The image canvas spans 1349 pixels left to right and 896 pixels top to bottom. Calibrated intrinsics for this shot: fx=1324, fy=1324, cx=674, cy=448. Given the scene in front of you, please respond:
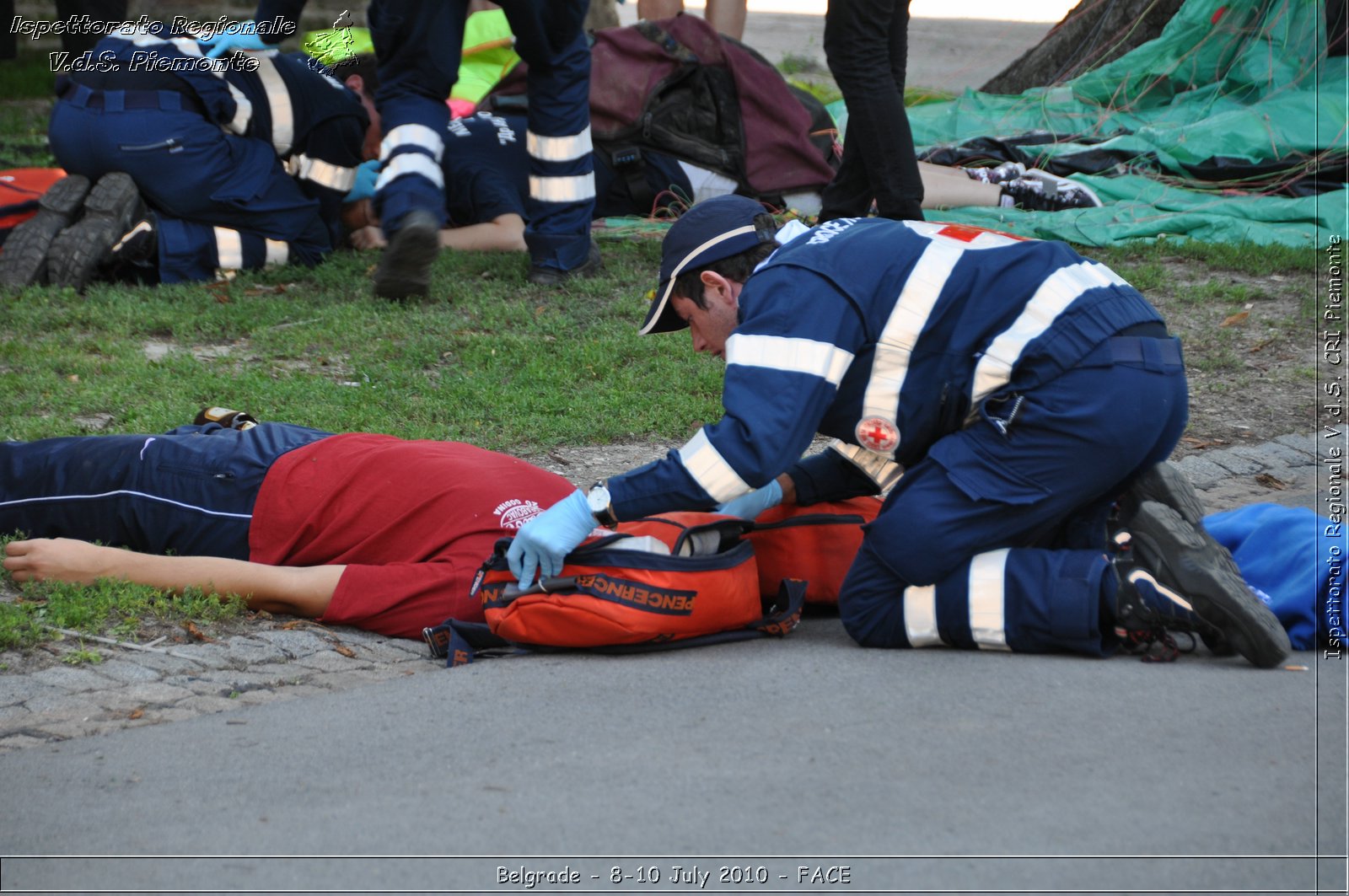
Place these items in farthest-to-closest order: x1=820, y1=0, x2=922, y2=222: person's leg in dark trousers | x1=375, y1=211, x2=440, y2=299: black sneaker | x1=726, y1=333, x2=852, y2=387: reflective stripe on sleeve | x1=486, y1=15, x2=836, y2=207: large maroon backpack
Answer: x1=486, y1=15, x2=836, y2=207: large maroon backpack, x1=820, y1=0, x2=922, y2=222: person's leg in dark trousers, x1=375, y1=211, x2=440, y2=299: black sneaker, x1=726, y1=333, x2=852, y2=387: reflective stripe on sleeve

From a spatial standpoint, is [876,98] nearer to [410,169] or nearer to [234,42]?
[410,169]

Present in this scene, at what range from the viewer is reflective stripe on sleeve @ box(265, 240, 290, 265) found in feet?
19.0

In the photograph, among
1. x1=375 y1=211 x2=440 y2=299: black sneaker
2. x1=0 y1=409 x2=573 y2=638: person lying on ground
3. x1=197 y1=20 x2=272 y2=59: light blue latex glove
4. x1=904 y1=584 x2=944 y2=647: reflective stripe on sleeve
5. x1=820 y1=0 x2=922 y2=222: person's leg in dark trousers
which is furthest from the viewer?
x1=197 y1=20 x2=272 y2=59: light blue latex glove

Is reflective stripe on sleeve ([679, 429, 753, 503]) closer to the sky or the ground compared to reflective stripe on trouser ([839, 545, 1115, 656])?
closer to the sky

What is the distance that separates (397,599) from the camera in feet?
9.76

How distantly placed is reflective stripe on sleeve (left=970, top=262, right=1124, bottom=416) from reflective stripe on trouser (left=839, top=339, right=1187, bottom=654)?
50mm

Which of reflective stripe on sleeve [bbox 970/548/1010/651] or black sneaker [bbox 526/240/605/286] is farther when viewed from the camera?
black sneaker [bbox 526/240/605/286]

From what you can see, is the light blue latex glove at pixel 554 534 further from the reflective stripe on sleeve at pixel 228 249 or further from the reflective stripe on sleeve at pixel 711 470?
the reflective stripe on sleeve at pixel 228 249

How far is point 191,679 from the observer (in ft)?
9.04

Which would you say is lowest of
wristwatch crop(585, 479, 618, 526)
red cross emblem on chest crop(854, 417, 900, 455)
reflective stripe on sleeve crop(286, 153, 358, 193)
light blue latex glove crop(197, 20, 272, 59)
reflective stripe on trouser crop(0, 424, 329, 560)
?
reflective stripe on trouser crop(0, 424, 329, 560)

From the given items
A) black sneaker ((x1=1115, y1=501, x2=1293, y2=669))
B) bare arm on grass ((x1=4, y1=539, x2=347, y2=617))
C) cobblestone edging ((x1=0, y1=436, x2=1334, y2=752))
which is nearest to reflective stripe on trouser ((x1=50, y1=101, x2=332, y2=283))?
bare arm on grass ((x1=4, y1=539, x2=347, y2=617))

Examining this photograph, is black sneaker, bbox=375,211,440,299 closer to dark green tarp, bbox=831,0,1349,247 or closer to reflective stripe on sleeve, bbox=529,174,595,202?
reflective stripe on sleeve, bbox=529,174,595,202

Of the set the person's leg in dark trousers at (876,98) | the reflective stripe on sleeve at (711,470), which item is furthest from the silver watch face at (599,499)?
the person's leg in dark trousers at (876,98)

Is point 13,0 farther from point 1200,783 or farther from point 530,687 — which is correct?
point 1200,783
